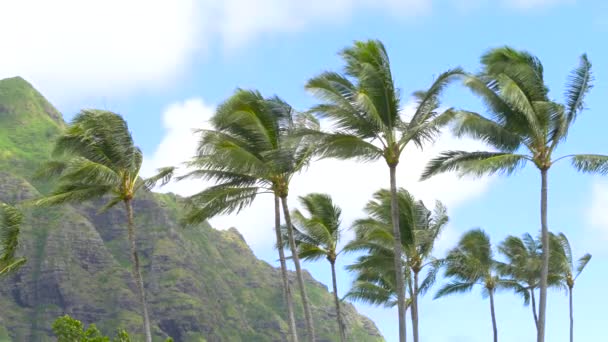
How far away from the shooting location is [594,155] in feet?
114

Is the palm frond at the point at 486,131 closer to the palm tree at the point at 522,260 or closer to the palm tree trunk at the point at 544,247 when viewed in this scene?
the palm tree trunk at the point at 544,247

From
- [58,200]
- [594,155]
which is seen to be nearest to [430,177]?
[594,155]

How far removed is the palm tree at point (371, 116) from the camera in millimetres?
34375

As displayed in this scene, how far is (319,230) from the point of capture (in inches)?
2079

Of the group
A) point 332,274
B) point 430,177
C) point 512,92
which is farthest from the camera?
point 332,274

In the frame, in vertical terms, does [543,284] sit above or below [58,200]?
below

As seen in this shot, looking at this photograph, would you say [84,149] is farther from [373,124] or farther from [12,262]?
[373,124]

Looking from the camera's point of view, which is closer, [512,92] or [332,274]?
[512,92]

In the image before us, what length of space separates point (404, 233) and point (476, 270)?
1642 cm

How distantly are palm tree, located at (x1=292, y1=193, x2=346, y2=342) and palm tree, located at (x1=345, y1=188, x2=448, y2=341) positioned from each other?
1553 mm

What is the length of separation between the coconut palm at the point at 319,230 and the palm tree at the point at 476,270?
11669mm

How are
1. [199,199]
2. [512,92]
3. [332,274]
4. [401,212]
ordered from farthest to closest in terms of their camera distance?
[332,274] → [401,212] → [199,199] → [512,92]

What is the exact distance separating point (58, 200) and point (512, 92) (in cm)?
2100

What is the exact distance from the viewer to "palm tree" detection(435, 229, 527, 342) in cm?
6600
